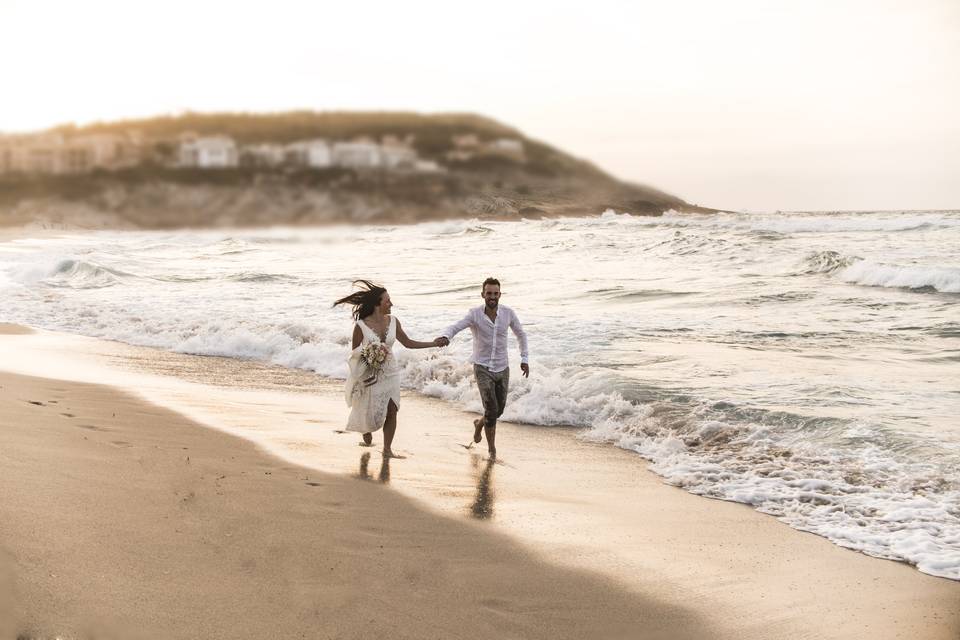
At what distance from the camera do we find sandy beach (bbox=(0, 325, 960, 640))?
4.21 metres

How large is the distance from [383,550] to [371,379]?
3.08m

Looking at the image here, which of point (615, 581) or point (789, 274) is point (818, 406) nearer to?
point (615, 581)

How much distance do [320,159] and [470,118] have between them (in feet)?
2.00

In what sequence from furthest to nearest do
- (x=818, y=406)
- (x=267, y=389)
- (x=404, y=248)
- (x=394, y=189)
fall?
(x=404, y=248), (x=267, y=389), (x=818, y=406), (x=394, y=189)

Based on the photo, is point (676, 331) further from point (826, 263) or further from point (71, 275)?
point (71, 275)

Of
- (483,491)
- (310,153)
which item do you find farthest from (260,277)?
(310,153)

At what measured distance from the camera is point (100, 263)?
2823 cm

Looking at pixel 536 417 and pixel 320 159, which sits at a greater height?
pixel 320 159

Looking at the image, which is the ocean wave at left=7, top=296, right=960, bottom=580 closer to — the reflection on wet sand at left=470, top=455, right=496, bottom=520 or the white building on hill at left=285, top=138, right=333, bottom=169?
the reflection on wet sand at left=470, top=455, right=496, bottom=520

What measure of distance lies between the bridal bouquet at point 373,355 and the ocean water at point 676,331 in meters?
2.20

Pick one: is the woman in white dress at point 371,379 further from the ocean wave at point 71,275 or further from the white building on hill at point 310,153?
the ocean wave at point 71,275

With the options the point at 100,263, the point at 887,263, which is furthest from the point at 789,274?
the point at 100,263

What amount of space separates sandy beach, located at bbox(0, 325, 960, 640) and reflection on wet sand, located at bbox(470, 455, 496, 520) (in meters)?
0.03

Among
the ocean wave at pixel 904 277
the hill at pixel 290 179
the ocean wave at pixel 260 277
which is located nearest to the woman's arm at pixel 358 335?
the hill at pixel 290 179
